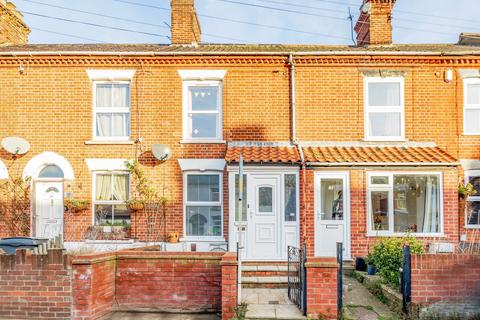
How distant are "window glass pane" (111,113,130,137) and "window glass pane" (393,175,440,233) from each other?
26.5ft

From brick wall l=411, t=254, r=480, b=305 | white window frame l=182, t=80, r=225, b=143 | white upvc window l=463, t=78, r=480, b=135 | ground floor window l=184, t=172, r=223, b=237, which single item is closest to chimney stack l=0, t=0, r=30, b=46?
white window frame l=182, t=80, r=225, b=143

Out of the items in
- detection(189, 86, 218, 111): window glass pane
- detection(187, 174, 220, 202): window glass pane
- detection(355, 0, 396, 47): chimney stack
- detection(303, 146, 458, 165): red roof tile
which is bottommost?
detection(187, 174, 220, 202): window glass pane

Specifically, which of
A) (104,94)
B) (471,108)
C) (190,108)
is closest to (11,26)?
(104,94)

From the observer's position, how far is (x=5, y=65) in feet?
43.9

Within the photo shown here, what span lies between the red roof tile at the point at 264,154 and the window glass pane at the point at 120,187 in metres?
3.33

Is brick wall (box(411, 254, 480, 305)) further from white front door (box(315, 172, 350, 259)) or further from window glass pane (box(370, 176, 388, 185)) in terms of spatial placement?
window glass pane (box(370, 176, 388, 185))

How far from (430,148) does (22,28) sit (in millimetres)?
15010

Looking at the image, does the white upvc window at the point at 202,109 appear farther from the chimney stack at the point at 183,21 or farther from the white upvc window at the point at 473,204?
the white upvc window at the point at 473,204

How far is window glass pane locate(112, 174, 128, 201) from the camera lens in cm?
1318

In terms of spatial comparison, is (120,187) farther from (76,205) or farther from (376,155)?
(376,155)

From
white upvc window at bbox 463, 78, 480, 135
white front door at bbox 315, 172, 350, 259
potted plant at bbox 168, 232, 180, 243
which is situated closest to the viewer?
white front door at bbox 315, 172, 350, 259

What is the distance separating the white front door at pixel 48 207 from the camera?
13.0 meters

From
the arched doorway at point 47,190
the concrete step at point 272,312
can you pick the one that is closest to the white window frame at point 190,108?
the arched doorway at point 47,190

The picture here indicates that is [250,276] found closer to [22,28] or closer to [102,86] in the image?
[102,86]
